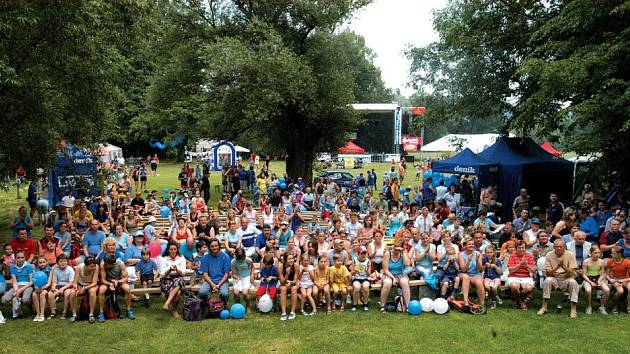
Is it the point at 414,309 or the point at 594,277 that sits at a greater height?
the point at 594,277

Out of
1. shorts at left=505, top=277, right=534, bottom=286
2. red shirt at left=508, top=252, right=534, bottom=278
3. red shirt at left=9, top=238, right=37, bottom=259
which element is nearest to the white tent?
red shirt at left=508, top=252, right=534, bottom=278

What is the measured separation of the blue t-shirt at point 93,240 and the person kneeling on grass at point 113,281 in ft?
5.31

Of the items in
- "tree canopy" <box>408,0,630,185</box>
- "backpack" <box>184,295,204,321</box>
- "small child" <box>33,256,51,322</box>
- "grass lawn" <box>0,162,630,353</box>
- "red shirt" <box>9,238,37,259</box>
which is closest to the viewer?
"grass lawn" <box>0,162,630,353</box>

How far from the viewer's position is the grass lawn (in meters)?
7.44

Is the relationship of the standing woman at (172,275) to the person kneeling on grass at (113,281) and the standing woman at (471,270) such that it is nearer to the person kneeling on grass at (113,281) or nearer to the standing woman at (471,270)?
the person kneeling on grass at (113,281)

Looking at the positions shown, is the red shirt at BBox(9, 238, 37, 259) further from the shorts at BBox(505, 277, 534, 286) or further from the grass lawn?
the shorts at BBox(505, 277, 534, 286)

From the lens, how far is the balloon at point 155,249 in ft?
33.5

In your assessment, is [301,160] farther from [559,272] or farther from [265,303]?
[559,272]

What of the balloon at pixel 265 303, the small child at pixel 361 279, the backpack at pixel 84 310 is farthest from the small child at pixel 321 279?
the backpack at pixel 84 310

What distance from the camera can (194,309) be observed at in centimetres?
864

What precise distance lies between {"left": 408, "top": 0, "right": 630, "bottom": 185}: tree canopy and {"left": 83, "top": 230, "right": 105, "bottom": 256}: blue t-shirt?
10.1 metres

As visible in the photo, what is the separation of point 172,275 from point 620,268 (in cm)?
768

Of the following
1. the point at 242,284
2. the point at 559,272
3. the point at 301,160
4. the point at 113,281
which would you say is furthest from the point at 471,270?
the point at 301,160

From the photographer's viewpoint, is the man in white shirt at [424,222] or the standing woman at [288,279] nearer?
the standing woman at [288,279]
